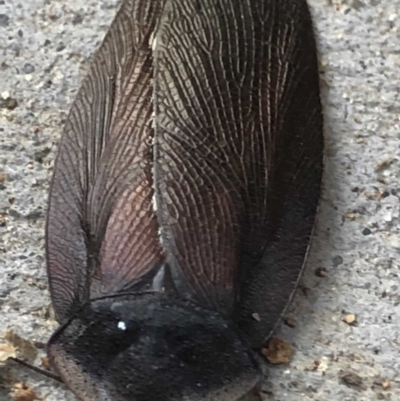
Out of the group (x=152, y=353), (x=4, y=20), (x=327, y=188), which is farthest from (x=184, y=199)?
(x=4, y=20)

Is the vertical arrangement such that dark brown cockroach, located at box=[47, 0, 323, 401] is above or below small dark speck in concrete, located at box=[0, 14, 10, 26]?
below

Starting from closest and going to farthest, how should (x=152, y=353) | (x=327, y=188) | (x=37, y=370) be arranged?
1. (x=152, y=353)
2. (x=37, y=370)
3. (x=327, y=188)

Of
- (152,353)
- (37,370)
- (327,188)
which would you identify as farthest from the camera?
(327,188)

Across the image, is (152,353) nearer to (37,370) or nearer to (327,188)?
(37,370)

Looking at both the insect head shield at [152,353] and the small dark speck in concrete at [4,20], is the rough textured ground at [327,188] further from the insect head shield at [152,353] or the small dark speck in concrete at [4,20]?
the insect head shield at [152,353]

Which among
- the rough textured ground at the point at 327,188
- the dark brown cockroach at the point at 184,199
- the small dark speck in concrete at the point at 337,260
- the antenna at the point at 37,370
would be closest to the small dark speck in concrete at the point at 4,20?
the rough textured ground at the point at 327,188

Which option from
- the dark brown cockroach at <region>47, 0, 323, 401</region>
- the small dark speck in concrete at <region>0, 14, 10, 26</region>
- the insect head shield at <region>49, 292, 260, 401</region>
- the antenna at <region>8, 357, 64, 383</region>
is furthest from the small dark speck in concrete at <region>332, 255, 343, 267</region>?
the small dark speck in concrete at <region>0, 14, 10, 26</region>

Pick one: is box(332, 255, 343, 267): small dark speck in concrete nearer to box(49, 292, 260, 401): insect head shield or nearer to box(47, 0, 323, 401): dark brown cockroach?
box(47, 0, 323, 401): dark brown cockroach
